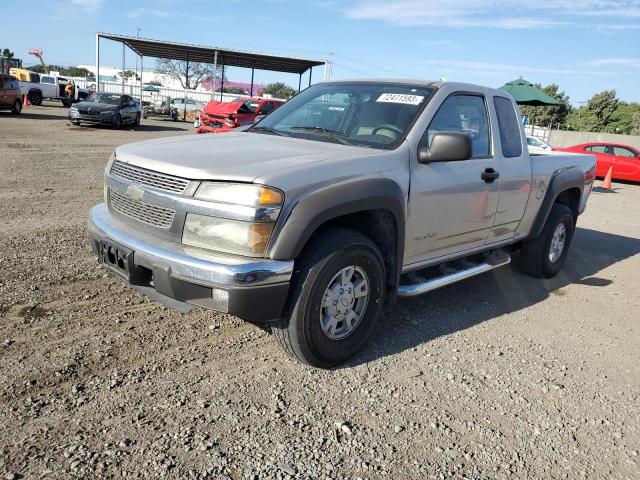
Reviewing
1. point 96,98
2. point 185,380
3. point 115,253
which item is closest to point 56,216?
point 115,253

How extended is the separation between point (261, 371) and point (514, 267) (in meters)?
3.90

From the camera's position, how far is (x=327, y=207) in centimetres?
310

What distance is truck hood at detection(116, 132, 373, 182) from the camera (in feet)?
9.91

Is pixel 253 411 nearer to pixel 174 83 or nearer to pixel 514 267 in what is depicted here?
pixel 514 267

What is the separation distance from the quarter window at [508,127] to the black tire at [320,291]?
2.05 meters

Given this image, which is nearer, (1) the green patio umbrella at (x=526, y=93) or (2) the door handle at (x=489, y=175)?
(2) the door handle at (x=489, y=175)

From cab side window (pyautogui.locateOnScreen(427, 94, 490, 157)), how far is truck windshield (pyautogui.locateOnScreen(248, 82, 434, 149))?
175mm

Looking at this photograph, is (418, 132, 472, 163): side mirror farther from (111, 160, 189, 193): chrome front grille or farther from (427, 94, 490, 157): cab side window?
(111, 160, 189, 193): chrome front grille

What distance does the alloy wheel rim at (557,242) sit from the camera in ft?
19.4

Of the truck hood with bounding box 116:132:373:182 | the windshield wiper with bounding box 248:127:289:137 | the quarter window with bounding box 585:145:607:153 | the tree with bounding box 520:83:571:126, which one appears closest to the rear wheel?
the quarter window with bounding box 585:145:607:153

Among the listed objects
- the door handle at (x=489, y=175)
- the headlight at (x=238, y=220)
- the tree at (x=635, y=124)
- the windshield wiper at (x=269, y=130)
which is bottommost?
the headlight at (x=238, y=220)

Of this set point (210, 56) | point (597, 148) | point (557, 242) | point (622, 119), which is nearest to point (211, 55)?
point (210, 56)

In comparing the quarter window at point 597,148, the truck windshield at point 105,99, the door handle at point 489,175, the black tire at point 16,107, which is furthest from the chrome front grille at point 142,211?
the black tire at point 16,107

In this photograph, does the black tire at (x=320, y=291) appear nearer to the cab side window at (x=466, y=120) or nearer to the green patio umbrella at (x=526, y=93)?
the cab side window at (x=466, y=120)
